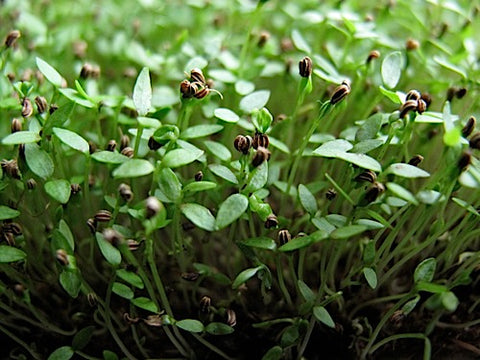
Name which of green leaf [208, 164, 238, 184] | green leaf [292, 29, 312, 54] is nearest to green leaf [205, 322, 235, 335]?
green leaf [208, 164, 238, 184]

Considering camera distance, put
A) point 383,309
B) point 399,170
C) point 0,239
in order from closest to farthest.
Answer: point 399,170, point 0,239, point 383,309

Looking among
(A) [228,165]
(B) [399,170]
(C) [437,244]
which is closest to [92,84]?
(A) [228,165]

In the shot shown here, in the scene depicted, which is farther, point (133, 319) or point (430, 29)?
point (430, 29)

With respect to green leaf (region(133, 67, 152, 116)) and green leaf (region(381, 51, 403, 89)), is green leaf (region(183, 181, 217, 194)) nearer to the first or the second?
green leaf (region(133, 67, 152, 116))

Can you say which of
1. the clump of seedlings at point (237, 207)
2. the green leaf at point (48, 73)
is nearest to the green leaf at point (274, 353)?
the clump of seedlings at point (237, 207)

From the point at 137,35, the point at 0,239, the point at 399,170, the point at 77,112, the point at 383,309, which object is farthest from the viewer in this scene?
the point at 137,35

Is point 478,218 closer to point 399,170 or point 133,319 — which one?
point 399,170

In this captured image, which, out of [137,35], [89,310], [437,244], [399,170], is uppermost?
[399,170]

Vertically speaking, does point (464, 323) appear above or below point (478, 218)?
below
